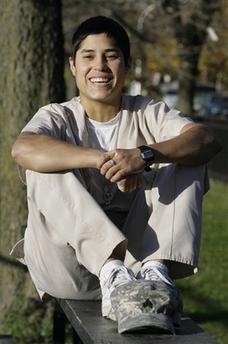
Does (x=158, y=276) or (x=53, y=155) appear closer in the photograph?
(x=158, y=276)

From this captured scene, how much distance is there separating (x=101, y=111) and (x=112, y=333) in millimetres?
1363

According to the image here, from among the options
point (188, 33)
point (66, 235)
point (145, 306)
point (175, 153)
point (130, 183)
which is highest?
point (188, 33)

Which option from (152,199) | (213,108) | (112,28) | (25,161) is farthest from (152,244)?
(213,108)

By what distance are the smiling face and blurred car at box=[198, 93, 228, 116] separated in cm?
4048

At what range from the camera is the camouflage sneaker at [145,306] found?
11.8 ft

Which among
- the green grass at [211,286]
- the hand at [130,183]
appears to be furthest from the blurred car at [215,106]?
the hand at [130,183]

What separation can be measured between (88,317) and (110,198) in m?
0.68

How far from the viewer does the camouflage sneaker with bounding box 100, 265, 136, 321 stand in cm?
388

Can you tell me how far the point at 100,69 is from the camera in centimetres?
461

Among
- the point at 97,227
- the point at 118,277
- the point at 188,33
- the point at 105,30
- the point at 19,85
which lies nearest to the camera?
the point at 118,277

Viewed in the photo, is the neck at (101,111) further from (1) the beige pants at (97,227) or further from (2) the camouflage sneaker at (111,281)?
(2) the camouflage sneaker at (111,281)

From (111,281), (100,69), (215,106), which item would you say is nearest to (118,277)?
(111,281)

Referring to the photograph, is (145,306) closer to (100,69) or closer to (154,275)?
(154,275)

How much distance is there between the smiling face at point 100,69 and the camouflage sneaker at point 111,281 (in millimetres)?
991
